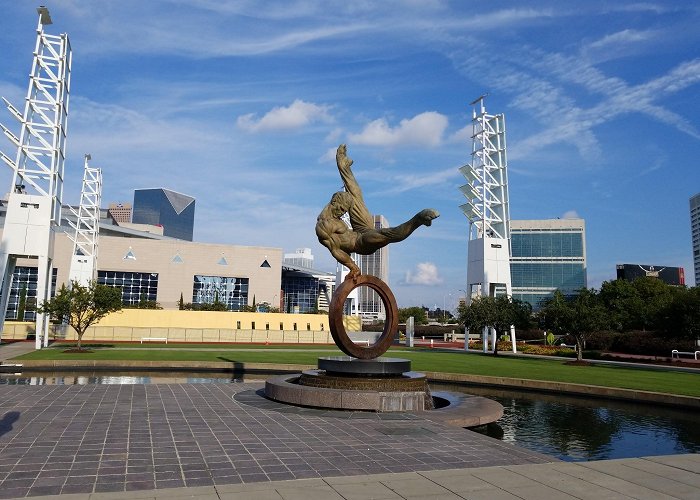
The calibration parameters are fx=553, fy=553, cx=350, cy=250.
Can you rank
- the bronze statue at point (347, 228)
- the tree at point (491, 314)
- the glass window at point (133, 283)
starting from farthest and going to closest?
the glass window at point (133, 283), the tree at point (491, 314), the bronze statue at point (347, 228)

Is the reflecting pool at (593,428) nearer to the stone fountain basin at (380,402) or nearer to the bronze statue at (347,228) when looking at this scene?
the stone fountain basin at (380,402)

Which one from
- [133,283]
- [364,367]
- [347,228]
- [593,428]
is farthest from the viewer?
[133,283]

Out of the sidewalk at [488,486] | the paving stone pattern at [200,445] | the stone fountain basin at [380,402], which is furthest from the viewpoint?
the stone fountain basin at [380,402]

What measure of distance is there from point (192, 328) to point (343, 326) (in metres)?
39.5

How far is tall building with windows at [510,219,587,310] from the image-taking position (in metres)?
130

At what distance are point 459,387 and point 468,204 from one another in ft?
97.9

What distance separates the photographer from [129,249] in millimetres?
91250

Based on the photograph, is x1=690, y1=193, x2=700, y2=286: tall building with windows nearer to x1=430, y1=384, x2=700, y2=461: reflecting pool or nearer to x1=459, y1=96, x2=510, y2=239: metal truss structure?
x1=459, y1=96, x2=510, y2=239: metal truss structure

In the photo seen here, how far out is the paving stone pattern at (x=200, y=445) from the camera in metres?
7.09

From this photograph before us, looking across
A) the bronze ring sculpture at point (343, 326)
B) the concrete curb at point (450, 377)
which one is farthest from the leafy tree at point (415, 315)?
the bronze ring sculpture at point (343, 326)

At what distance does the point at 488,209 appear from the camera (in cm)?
4616

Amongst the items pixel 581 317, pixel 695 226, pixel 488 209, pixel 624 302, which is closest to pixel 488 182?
pixel 488 209

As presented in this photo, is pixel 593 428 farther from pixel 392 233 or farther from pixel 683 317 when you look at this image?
pixel 683 317

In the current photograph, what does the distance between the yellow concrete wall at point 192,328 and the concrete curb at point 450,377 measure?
81.8ft
